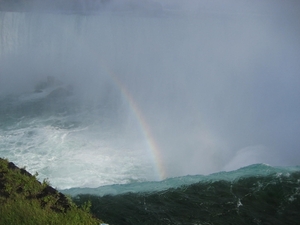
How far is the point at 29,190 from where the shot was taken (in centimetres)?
477

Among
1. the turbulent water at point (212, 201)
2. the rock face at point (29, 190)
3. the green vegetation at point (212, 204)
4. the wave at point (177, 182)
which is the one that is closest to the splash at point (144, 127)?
the wave at point (177, 182)

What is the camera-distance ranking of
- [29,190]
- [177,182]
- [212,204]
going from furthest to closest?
[177,182] < [212,204] < [29,190]

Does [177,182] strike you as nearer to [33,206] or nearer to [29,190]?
[29,190]

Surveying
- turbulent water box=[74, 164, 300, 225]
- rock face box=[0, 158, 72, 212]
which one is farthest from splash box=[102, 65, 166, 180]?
rock face box=[0, 158, 72, 212]

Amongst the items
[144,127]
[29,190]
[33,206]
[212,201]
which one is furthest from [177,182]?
[144,127]

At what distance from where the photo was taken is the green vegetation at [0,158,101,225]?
4.11 meters

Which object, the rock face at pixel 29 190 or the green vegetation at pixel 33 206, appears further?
the rock face at pixel 29 190

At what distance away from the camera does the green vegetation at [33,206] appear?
13.5 feet

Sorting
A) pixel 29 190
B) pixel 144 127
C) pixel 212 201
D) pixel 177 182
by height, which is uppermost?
pixel 144 127

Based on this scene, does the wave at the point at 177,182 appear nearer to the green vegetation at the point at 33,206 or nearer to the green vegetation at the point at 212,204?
the green vegetation at the point at 212,204

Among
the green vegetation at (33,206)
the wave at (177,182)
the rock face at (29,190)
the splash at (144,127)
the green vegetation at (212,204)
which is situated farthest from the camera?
the splash at (144,127)

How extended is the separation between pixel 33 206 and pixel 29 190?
50cm

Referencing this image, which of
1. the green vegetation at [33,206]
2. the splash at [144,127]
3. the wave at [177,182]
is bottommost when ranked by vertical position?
the green vegetation at [33,206]

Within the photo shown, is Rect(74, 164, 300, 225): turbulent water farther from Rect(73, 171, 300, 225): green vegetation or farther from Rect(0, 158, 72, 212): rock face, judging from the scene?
Rect(0, 158, 72, 212): rock face
